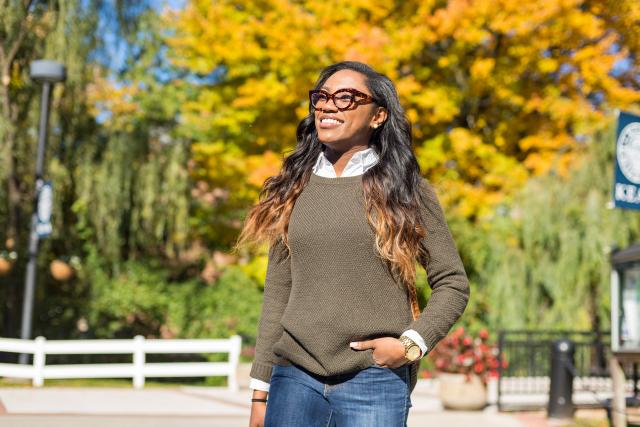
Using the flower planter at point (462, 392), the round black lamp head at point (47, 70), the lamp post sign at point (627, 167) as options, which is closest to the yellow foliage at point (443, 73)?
the round black lamp head at point (47, 70)

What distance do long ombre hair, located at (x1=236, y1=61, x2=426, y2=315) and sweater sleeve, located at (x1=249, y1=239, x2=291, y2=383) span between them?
0.07m

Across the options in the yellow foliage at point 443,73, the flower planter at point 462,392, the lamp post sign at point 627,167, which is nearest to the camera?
the lamp post sign at point 627,167

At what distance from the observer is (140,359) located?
16250mm

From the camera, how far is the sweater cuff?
3.04 meters

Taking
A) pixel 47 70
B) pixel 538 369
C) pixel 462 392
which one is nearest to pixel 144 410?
pixel 462 392

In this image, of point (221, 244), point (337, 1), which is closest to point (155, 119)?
point (221, 244)

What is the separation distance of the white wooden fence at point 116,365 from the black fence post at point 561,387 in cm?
589

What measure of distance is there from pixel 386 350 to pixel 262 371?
1.62 ft

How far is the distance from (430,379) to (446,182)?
3960 mm

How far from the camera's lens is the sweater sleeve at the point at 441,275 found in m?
2.82

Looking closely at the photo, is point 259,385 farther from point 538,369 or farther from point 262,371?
point 538,369

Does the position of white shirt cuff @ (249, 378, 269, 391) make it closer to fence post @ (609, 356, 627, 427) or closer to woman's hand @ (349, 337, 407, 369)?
woman's hand @ (349, 337, 407, 369)

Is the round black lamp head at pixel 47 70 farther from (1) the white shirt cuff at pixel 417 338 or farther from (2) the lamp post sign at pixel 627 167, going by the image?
(1) the white shirt cuff at pixel 417 338

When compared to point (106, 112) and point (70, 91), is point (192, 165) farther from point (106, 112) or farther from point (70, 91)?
point (70, 91)
